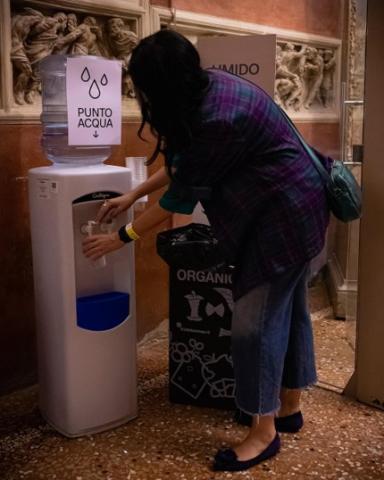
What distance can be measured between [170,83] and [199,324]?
3.35ft

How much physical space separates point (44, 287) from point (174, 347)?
1.82ft

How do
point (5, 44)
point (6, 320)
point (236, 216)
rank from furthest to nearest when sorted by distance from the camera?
point (6, 320) → point (5, 44) → point (236, 216)

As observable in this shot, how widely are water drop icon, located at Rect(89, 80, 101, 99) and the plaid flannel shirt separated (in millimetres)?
473

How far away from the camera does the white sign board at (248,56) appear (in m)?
2.37

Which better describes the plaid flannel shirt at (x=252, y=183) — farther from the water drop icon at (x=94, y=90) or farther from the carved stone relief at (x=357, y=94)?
the carved stone relief at (x=357, y=94)

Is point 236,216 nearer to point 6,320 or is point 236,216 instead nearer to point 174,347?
point 174,347

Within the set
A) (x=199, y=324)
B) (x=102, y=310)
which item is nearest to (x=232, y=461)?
(x=199, y=324)

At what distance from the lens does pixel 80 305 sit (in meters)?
2.16

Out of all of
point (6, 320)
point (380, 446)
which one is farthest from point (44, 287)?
point (380, 446)

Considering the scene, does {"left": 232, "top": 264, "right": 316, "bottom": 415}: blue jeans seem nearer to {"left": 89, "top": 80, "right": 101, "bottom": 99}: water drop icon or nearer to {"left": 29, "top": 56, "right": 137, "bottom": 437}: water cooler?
{"left": 29, "top": 56, "right": 137, "bottom": 437}: water cooler

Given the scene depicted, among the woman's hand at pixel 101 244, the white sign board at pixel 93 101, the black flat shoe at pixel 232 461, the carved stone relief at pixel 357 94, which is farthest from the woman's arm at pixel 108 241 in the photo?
the carved stone relief at pixel 357 94

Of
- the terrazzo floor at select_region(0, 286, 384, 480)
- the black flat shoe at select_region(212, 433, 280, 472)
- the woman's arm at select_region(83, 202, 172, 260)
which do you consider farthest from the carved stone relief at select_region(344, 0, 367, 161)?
the black flat shoe at select_region(212, 433, 280, 472)

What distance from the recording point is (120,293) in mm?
2271

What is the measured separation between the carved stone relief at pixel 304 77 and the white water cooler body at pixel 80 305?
170 cm
